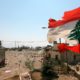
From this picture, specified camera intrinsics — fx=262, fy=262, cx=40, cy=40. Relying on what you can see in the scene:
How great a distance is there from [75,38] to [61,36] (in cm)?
67

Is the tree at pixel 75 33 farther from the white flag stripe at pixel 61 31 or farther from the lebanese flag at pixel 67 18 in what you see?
the lebanese flag at pixel 67 18

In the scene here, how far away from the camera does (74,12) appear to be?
9703mm

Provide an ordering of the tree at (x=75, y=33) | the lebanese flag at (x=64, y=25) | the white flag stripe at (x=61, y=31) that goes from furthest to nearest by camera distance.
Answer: the white flag stripe at (x=61, y=31)
the lebanese flag at (x=64, y=25)
the tree at (x=75, y=33)

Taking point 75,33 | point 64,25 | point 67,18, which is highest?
point 67,18

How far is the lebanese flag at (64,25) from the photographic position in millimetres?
9789

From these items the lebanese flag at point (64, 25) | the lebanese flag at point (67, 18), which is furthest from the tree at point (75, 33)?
the lebanese flag at point (67, 18)

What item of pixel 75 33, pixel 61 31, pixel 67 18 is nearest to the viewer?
pixel 75 33

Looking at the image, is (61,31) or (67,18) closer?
(67,18)

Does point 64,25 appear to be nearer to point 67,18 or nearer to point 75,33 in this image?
point 67,18

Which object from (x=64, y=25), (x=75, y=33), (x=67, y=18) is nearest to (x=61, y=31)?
(x=64, y=25)

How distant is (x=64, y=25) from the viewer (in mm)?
10344

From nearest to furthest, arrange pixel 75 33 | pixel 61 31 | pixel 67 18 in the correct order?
pixel 75 33, pixel 67 18, pixel 61 31

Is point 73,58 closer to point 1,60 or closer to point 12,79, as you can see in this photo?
point 1,60

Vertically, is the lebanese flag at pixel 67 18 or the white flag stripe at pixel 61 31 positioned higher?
the lebanese flag at pixel 67 18
